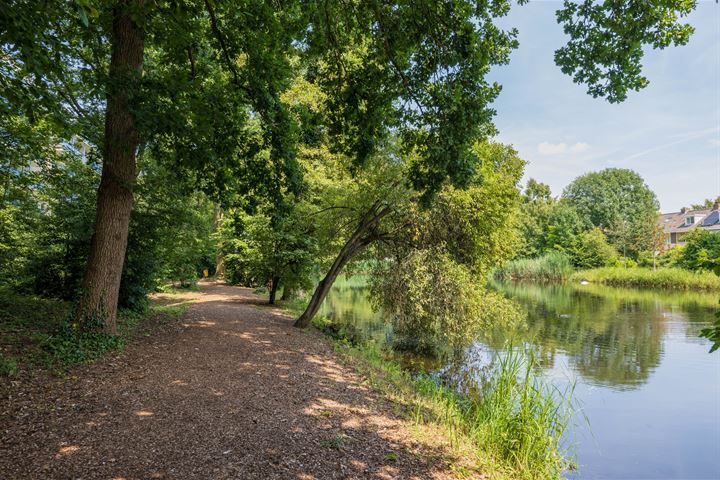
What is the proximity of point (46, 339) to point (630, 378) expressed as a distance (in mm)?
12112

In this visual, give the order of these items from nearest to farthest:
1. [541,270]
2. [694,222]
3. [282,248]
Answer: [282,248] → [541,270] → [694,222]

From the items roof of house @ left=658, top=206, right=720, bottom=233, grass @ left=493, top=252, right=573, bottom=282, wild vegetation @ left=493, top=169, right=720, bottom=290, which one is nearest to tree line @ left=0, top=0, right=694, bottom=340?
wild vegetation @ left=493, top=169, right=720, bottom=290

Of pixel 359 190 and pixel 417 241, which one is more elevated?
pixel 359 190

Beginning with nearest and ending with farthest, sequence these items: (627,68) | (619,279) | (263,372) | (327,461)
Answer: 1. (327,461)
2. (627,68)
3. (263,372)
4. (619,279)

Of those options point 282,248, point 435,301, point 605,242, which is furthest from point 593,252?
point 282,248

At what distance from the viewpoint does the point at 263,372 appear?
6387 mm

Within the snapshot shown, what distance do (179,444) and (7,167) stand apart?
7.35 metres

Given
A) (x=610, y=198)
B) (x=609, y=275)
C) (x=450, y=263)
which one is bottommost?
(x=450, y=263)

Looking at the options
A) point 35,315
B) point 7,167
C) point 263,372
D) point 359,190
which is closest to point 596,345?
point 359,190

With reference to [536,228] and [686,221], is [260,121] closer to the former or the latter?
[536,228]

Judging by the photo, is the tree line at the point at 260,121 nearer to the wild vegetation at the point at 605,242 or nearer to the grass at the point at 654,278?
the wild vegetation at the point at 605,242

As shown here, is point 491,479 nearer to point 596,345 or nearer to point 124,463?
point 124,463

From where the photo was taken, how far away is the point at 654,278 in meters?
32.1

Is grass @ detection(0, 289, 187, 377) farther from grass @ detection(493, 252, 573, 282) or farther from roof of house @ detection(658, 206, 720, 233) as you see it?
roof of house @ detection(658, 206, 720, 233)
